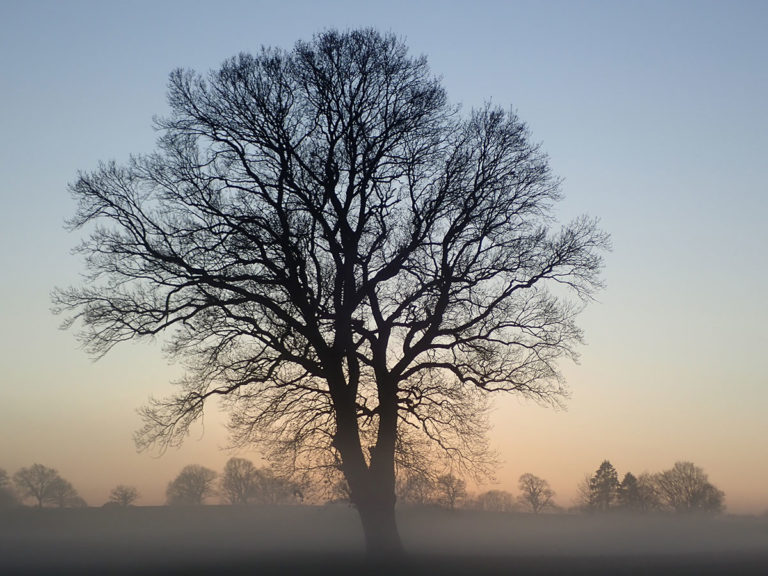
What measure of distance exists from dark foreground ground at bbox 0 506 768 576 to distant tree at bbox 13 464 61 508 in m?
19.1

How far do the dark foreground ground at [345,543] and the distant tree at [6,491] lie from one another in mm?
16579

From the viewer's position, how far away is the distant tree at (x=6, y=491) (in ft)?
186

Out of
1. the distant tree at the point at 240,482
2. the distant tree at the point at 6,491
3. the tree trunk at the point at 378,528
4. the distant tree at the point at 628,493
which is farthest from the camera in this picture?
the distant tree at the point at 628,493

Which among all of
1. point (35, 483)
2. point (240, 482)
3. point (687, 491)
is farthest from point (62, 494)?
point (687, 491)

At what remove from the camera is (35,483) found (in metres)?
60.3

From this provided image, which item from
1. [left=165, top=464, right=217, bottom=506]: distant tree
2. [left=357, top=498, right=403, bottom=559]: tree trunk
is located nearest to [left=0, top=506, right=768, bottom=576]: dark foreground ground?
[left=357, top=498, right=403, bottom=559]: tree trunk

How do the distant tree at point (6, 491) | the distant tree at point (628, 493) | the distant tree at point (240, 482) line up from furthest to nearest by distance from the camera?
the distant tree at point (628, 493), the distant tree at point (6, 491), the distant tree at point (240, 482)

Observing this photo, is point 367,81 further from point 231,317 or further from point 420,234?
point 231,317

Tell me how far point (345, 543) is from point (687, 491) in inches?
1922

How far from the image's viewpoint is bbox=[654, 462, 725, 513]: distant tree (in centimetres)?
6288

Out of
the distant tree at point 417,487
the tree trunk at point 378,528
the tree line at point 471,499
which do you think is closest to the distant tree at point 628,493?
the tree line at point 471,499

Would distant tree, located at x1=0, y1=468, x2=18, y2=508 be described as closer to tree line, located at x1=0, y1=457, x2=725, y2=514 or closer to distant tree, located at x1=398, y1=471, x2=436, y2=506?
tree line, located at x1=0, y1=457, x2=725, y2=514

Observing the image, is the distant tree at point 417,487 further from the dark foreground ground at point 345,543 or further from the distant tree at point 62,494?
the distant tree at point 62,494

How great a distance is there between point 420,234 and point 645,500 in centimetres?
5283
